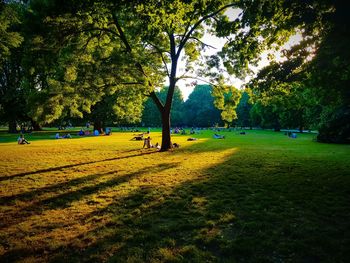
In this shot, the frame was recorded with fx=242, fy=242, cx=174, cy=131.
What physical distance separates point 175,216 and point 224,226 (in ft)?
4.68

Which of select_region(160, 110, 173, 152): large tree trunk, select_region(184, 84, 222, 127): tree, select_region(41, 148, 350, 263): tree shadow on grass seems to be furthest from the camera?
select_region(184, 84, 222, 127): tree

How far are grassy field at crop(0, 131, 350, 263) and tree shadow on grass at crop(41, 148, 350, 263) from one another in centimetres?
2

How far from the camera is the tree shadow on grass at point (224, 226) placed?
16.0 ft

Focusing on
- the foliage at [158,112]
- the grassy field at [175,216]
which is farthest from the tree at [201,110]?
the grassy field at [175,216]

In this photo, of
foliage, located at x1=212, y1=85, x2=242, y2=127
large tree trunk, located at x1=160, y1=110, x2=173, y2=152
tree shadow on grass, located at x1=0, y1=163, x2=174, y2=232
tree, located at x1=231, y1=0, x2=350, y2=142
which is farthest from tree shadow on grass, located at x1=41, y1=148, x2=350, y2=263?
foliage, located at x1=212, y1=85, x2=242, y2=127

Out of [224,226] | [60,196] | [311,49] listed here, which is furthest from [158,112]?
[224,226]

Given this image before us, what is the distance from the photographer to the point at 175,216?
22.6ft

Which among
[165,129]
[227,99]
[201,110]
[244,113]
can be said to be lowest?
[165,129]

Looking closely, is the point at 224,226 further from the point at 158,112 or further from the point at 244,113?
the point at 158,112

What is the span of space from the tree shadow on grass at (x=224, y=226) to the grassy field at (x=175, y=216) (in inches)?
0.9

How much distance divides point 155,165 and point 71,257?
975 cm

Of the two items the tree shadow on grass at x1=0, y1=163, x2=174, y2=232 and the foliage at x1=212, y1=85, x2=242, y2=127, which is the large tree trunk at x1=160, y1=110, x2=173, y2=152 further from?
the tree shadow on grass at x1=0, y1=163, x2=174, y2=232

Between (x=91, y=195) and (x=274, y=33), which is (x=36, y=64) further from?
(x=274, y=33)

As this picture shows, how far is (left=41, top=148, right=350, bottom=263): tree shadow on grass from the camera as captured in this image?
4887 mm
